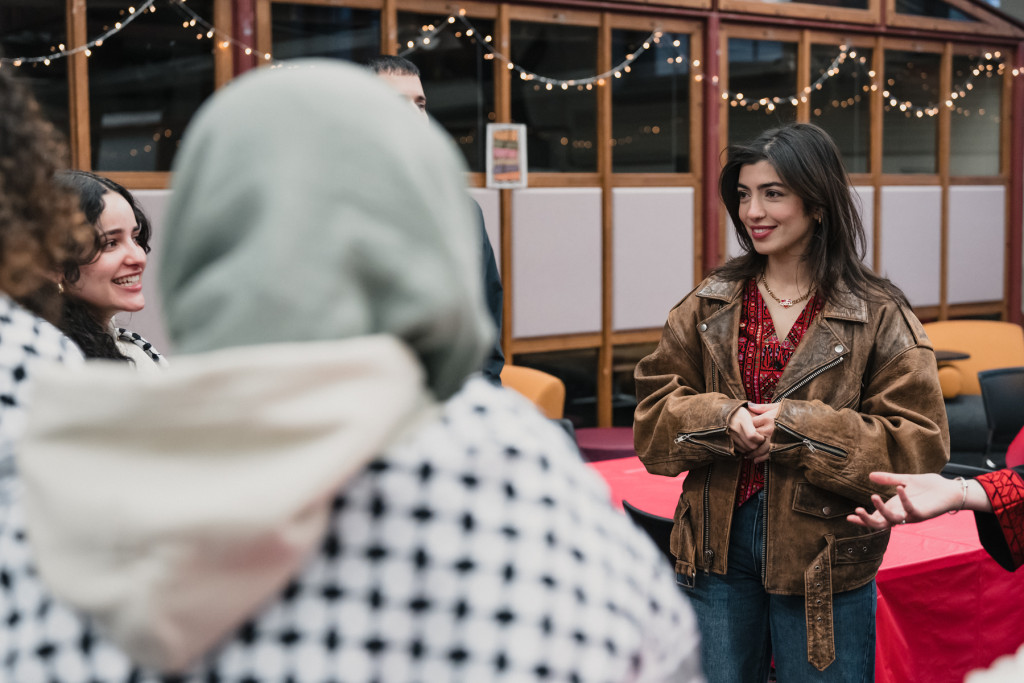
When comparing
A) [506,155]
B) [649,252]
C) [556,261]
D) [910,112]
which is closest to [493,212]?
[506,155]

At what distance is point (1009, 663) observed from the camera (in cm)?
104

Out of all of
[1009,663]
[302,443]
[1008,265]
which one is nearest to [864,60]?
[1008,265]

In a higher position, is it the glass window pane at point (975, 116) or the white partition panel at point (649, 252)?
the glass window pane at point (975, 116)

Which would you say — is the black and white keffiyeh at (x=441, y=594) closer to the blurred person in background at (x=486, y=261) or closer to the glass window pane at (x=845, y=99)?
the blurred person in background at (x=486, y=261)

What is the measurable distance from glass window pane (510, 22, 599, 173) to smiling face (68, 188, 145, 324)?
450 cm

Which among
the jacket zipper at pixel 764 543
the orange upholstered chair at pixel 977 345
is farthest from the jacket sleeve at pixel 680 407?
the orange upholstered chair at pixel 977 345

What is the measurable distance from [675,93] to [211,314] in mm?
A: 6744

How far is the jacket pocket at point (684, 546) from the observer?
2141 mm

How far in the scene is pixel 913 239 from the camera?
26.2 feet

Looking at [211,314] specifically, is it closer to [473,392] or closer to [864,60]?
[473,392]

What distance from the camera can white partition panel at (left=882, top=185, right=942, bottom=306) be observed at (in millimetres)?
7855

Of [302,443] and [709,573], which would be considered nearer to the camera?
[302,443]

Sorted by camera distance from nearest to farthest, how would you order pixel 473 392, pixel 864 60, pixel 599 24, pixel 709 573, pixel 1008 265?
pixel 473 392
pixel 709 573
pixel 599 24
pixel 864 60
pixel 1008 265

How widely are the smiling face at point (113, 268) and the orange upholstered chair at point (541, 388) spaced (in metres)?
3.35
